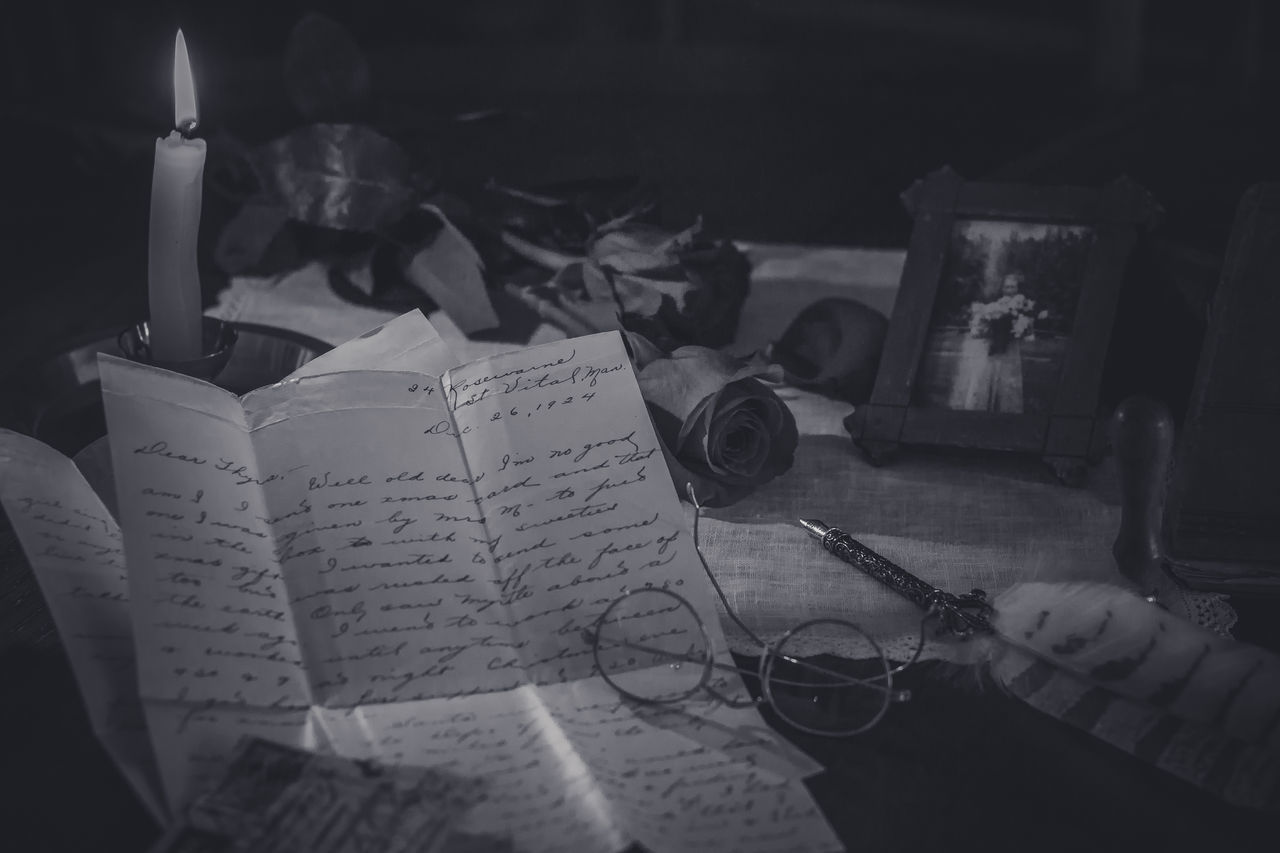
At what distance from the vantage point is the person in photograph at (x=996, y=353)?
2.78 ft

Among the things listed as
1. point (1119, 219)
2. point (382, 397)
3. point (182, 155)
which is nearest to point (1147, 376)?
point (1119, 219)

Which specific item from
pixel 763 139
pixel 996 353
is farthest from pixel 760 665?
pixel 763 139

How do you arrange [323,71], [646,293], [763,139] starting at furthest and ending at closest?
[763,139]
[323,71]
[646,293]

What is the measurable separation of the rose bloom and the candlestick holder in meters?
0.28

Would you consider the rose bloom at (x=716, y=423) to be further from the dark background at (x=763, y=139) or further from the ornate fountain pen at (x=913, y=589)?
the dark background at (x=763, y=139)

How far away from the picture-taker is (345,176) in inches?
41.4

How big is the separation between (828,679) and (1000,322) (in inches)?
14.0

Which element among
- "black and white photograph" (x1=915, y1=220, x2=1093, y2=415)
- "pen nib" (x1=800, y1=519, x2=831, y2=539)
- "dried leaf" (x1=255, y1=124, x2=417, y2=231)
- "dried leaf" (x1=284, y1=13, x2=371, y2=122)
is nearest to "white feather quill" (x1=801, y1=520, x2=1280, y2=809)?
"pen nib" (x1=800, y1=519, x2=831, y2=539)

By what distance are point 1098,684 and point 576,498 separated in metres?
0.31

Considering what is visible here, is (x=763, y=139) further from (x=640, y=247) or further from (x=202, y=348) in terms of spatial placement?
(x=202, y=348)

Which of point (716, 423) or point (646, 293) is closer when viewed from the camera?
point (716, 423)

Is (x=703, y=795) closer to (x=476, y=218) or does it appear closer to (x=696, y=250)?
(x=696, y=250)

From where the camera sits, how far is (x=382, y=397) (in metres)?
0.72

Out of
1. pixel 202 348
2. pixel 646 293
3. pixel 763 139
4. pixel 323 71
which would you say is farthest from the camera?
pixel 763 139
